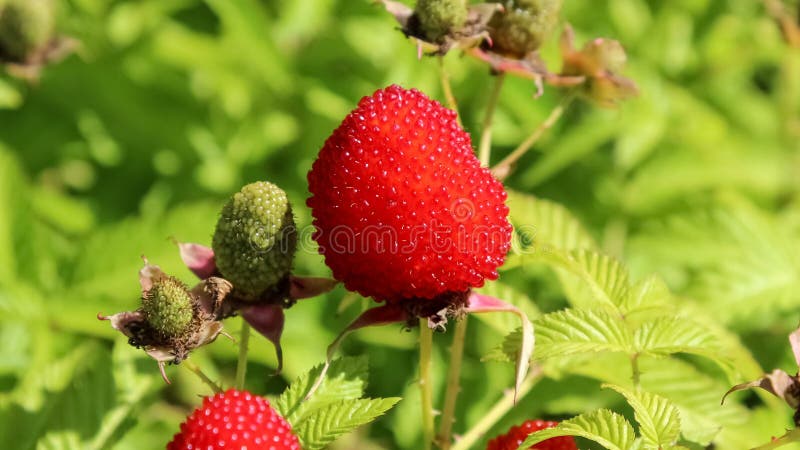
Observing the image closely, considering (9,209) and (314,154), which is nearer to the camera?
(9,209)

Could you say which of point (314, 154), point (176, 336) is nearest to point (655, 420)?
point (176, 336)

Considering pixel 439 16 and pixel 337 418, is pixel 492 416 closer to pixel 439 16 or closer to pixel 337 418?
pixel 337 418

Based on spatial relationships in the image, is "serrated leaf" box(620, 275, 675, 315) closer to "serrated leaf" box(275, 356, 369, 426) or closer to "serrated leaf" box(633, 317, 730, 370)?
"serrated leaf" box(633, 317, 730, 370)

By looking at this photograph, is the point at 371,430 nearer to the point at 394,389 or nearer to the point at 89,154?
the point at 394,389

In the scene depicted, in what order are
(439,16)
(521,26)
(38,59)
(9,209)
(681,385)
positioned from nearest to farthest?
1. (439,16)
2. (521,26)
3. (681,385)
4. (9,209)
5. (38,59)

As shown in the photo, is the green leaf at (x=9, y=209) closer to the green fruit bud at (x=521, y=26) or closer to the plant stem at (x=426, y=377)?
the plant stem at (x=426, y=377)

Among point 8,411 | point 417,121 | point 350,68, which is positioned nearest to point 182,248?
point 417,121
